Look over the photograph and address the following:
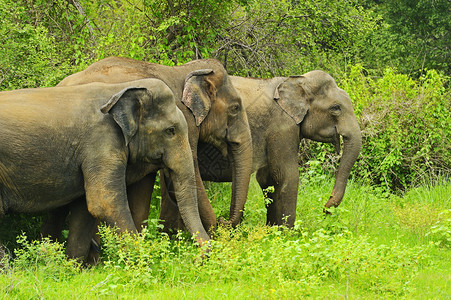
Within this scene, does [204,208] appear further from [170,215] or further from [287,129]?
[287,129]

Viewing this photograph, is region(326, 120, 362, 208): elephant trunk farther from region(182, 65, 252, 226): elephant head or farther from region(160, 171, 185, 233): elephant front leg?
region(160, 171, 185, 233): elephant front leg

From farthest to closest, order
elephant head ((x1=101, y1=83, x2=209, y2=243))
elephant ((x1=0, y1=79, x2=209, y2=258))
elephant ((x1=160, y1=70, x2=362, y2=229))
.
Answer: elephant ((x1=160, y1=70, x2=362, y2=229)), elephant head ((x1=101, y1=83, x2=209, y2=243)), elephant ((x1=0, y1=79, x2=209, y2=258))

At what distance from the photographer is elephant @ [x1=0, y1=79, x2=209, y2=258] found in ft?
22.1

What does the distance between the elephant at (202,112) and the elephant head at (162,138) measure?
63 centimetres

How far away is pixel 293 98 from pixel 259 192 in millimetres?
2050

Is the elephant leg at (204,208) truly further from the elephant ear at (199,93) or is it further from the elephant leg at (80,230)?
the elephant leg at (80,230)

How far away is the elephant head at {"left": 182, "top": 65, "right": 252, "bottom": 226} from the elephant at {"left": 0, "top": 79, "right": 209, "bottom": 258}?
878 mm

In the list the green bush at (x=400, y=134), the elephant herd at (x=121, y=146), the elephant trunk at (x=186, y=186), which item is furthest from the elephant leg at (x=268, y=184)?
the green bush at (x=400, y=134)

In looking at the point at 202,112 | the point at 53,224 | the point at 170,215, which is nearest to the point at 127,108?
the point at 202,112

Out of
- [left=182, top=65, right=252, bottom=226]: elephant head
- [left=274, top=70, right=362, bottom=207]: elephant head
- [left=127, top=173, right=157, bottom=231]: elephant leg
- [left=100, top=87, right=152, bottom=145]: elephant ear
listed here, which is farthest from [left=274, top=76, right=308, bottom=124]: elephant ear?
[left=100, top=87, right=152, bottom=145]: elephant ear

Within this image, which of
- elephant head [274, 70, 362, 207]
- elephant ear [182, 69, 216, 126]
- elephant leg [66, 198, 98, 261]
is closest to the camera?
elephant leg [66, 198, 98, 261]

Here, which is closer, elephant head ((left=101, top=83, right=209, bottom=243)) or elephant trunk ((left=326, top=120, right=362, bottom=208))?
elephant head ((left=101, top=83, right=209, bottom=243))

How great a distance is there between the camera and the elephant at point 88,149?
675cm

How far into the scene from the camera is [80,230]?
736 cm
